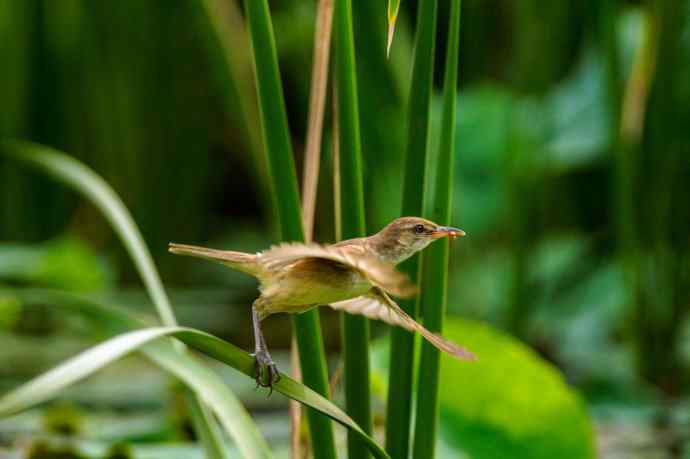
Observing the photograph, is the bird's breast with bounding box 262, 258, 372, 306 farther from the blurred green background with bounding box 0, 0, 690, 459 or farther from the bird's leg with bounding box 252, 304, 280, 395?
the blurred green background with bounding box 0, 0, 690, 459

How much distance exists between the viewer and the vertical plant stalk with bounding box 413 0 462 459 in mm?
780

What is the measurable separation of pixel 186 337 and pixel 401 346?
9.8 inches

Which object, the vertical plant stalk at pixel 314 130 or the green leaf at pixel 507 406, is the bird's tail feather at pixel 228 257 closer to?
the vertical plant stalk at pixel 314 130

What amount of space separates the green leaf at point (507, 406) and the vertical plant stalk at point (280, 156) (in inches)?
15.6

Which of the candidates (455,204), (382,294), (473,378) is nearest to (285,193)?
(382,294)

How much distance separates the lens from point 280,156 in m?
0.75

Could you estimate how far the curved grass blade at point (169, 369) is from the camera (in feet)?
1.65

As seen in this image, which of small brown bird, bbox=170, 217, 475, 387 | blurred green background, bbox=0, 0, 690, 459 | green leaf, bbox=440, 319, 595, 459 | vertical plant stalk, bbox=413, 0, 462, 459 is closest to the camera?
small brown bird, bbox=170, 217, 475, 387

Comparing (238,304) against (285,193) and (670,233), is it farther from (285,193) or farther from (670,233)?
(285,193)

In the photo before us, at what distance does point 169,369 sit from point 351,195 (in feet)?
0.61

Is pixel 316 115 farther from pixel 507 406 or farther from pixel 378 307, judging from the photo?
pixel 507 406

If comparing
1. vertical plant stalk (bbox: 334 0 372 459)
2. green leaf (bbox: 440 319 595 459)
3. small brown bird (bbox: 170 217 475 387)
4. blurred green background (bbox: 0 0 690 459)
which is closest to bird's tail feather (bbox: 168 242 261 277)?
small brown bird (bbox: 170 217 475 387)

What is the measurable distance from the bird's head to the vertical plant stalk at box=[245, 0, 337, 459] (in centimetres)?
7

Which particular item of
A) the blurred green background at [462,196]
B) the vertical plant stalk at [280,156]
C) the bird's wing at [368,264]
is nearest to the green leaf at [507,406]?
the blurred green background at [462,196]
